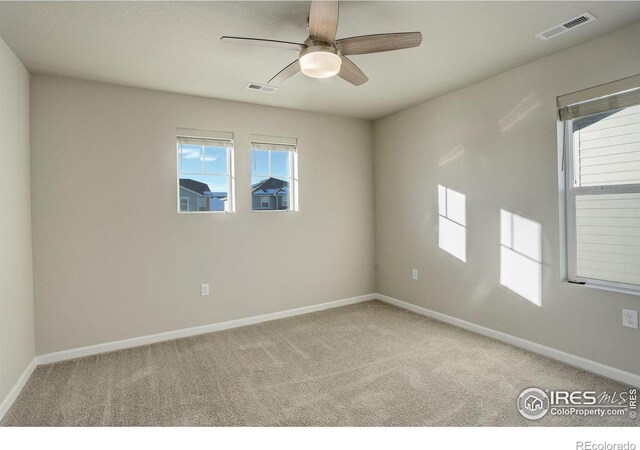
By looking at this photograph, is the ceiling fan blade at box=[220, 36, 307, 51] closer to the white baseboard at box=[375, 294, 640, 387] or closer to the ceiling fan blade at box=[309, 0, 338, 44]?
the ceiling fan blade at box=[309, 0, 338, 44]

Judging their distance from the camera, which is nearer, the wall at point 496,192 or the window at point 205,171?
the wall at point 496,192

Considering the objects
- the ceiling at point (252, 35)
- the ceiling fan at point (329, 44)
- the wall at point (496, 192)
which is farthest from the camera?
the wall at point (496, 192)

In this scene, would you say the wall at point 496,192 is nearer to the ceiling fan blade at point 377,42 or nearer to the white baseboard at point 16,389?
the ceiling fan blade at point 377,42

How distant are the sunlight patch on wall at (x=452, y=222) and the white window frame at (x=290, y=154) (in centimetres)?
169

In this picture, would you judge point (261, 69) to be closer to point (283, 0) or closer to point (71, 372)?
point (283, 0)

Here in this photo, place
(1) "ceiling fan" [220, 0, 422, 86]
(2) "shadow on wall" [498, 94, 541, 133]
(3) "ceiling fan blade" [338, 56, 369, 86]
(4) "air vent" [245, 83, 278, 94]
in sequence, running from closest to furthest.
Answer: (1) "ceiling fan" [220, 0, 422, 86], (3) "ceiling fan blade" [338, 56, 369, 86], (2) "shadow on wall" [498, 94, 541, 133], (4) "air vent" [245, 83, 278, 94]

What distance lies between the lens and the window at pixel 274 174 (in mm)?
4098

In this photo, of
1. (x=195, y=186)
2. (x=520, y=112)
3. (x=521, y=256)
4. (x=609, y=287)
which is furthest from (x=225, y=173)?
(x=609, y=287)

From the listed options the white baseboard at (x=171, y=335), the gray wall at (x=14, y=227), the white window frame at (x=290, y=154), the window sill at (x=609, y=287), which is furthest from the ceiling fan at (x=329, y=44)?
the white baseboard at (x=171, y=335)

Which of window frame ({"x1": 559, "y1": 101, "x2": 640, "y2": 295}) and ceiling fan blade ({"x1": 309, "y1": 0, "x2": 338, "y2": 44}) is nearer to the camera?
ceiling fan blade ({"x1": 309, "y1": 0, "x2": 338, "y2": 44})

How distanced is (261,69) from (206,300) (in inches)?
93.8

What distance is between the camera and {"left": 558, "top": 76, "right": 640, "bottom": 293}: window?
251cm

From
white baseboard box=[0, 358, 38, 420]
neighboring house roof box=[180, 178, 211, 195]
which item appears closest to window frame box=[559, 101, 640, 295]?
neighboring house roof box=[180, 178, 211, 195]

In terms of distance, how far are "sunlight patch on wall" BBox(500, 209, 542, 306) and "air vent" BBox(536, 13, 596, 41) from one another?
1.43 metres
